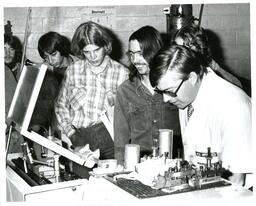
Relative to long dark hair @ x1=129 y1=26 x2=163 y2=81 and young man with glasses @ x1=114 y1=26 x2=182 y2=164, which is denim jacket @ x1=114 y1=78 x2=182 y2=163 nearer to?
young man with glasses @ x1=114 y1=26 x2=182 y2=164

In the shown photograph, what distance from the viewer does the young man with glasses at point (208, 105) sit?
125cm

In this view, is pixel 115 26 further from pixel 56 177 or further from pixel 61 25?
pixel 56 177

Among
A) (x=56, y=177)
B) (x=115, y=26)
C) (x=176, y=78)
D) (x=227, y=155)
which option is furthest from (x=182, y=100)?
(x=115, y=26)

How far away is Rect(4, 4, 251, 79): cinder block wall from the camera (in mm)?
2709

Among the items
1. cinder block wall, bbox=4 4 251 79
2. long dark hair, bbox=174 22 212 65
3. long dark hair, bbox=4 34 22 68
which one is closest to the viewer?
long dark hair, bbox=174 22 212 65

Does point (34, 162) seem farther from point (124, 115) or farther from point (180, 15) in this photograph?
point (180, 15)

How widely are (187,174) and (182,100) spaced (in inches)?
13.1

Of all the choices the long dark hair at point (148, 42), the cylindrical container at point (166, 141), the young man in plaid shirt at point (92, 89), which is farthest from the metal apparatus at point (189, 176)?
the young man in plaid shirt at point (92, 89)

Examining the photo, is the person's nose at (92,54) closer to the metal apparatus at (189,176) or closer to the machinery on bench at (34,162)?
the machinery on bench at (34,162)

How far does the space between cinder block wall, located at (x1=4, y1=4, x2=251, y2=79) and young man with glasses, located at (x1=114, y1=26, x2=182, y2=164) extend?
42.4 inches

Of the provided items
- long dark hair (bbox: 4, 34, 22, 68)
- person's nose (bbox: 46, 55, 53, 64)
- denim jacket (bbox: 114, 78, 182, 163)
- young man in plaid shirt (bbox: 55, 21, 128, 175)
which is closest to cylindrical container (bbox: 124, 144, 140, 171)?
denim jacket (bbox: 114, 78, 182, 163)

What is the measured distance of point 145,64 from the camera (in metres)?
1.69

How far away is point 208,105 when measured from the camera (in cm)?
134

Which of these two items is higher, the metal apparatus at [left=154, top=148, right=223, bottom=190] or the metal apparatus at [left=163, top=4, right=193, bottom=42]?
the metal apparatus at [left=163, top=4, right=193, bottom=42]
